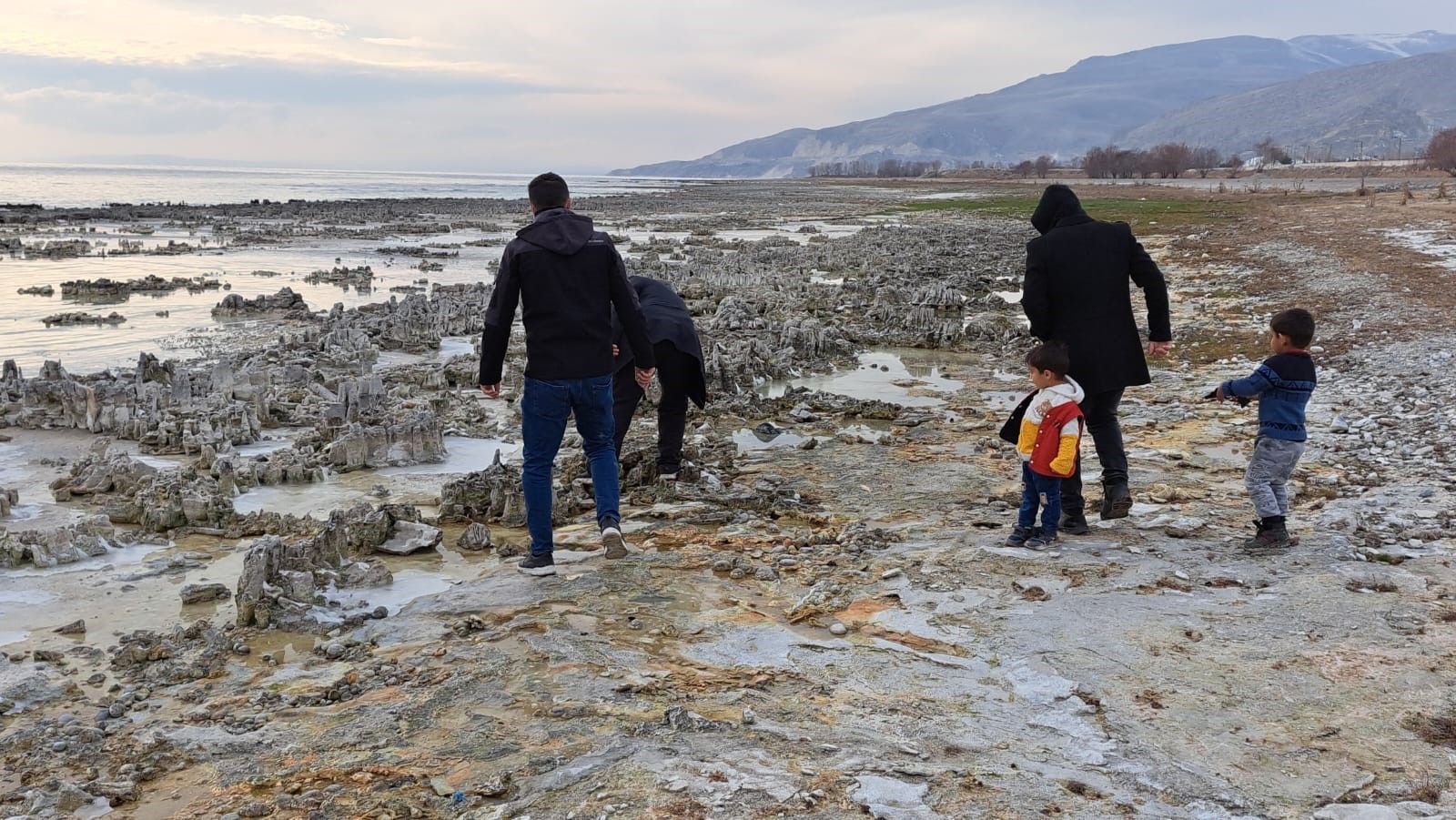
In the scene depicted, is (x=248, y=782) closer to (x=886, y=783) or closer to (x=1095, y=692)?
(x=886, y=783)

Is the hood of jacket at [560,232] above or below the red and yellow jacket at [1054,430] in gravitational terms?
above

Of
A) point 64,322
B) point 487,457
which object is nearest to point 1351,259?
point 487,457

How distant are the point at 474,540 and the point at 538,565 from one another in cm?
89

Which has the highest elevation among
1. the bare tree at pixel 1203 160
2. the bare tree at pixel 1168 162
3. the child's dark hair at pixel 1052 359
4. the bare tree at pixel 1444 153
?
the bare tree at pixel 1203 160

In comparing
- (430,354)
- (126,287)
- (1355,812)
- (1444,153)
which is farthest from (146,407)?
(1444,153)

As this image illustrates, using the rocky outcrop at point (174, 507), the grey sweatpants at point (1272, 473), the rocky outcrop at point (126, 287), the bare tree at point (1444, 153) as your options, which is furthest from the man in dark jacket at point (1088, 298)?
the bare tree at point (1444, 153)

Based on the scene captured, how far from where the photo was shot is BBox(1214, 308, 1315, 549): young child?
5336 mm

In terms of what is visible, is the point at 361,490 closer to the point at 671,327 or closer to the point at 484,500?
the point at 484,500

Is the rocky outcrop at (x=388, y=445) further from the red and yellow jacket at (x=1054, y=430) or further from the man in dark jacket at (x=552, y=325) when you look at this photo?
the red and yellow jacket at (x=1054, y=430)

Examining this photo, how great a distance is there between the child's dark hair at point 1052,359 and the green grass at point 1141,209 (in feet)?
76.6

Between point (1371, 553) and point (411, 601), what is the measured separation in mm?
5253

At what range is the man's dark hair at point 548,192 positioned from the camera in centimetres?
538

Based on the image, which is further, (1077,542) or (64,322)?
(64,322)

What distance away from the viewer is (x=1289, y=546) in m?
5.35
